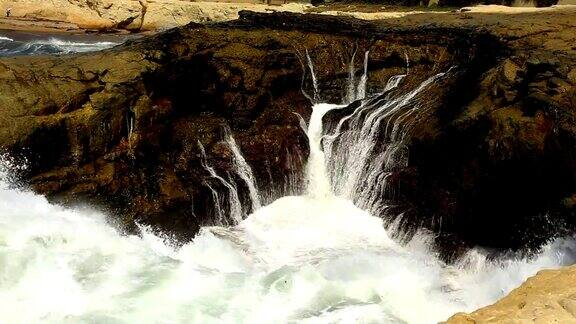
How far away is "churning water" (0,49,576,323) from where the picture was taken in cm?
541

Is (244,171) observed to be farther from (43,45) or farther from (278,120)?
(43,45)

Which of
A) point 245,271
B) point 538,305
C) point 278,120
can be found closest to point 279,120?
point 278,120

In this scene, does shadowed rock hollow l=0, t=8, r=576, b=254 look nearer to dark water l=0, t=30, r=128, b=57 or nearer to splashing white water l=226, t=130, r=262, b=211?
splashing white water l=226, t=130, r=262, b=211

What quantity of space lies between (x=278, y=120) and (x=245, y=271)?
3.14m

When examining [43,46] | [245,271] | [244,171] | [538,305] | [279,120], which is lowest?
[245,271]

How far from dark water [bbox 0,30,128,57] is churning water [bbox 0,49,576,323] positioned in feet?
32.5

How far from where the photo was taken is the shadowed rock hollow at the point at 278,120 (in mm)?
6922

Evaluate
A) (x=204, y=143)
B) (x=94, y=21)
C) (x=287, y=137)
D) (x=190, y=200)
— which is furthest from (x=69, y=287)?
(x=94, y=21)

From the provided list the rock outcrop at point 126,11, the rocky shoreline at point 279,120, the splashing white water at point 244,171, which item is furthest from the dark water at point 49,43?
the splashing white water at point 244,171

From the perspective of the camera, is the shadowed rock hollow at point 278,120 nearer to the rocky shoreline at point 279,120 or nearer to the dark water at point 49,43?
the rocky shoreline at point 279,120

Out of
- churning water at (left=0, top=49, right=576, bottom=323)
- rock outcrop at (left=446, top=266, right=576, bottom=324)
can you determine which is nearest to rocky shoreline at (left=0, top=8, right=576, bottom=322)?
churning water at (left=0, top=49, right=576, bottom=323)

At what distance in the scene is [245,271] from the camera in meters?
6.89

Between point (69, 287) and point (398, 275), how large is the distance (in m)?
3.76

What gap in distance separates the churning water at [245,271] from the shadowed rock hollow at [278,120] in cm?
39
